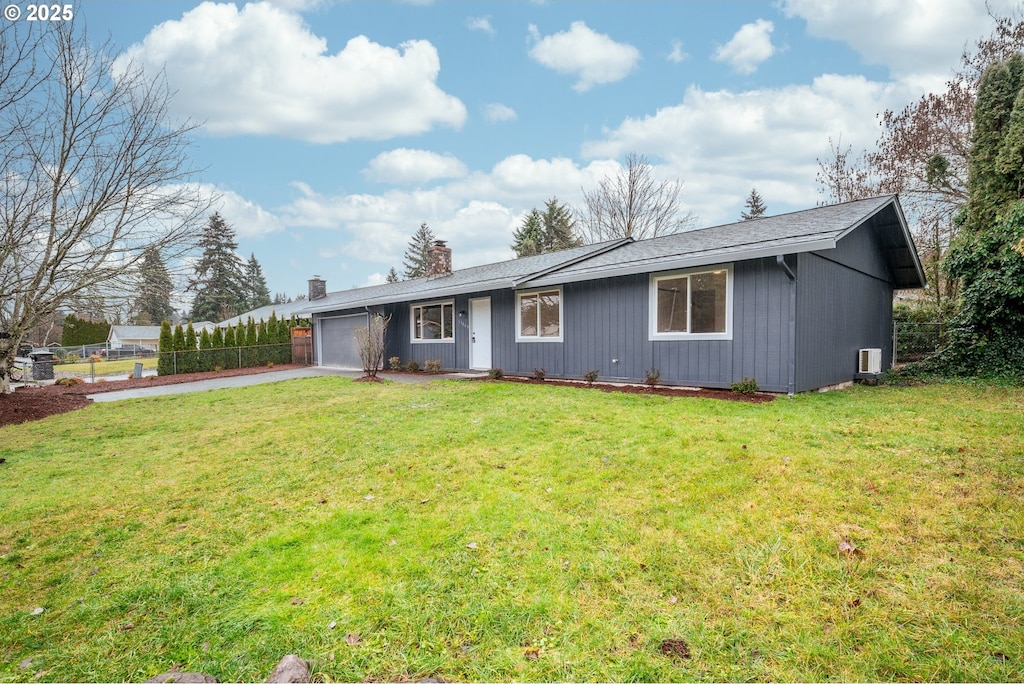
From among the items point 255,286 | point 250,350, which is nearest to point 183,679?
point 250,350

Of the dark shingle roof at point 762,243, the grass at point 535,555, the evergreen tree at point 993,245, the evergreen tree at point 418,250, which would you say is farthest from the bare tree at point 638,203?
the evergreen tree at point 418,250

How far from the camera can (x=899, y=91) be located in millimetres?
17734

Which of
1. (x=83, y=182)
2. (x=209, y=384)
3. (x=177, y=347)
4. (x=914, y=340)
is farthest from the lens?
(x=177, y=347)

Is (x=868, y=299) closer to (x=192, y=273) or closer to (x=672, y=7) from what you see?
(x=672, y=7)

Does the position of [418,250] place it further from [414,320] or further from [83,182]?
[83,182]

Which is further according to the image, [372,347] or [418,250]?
[418,250]

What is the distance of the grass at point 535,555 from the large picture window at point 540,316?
18.2 ft

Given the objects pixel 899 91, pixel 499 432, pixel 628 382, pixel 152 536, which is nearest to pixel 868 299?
pixel 628 382

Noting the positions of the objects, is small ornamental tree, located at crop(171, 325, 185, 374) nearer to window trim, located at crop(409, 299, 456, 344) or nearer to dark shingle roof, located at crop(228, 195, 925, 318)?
window trim, located at crop(409, 299, 456, 344)

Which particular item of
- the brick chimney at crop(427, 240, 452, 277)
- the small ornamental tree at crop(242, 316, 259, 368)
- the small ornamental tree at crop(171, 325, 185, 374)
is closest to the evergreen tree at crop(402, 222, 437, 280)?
the small ornamental tree at crop(242, 316, 259, 368)

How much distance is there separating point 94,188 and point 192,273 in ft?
6.77

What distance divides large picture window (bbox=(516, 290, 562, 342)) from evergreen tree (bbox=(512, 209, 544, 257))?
21.9 m

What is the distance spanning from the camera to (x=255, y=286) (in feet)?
167

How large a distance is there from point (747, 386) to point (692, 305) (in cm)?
182
